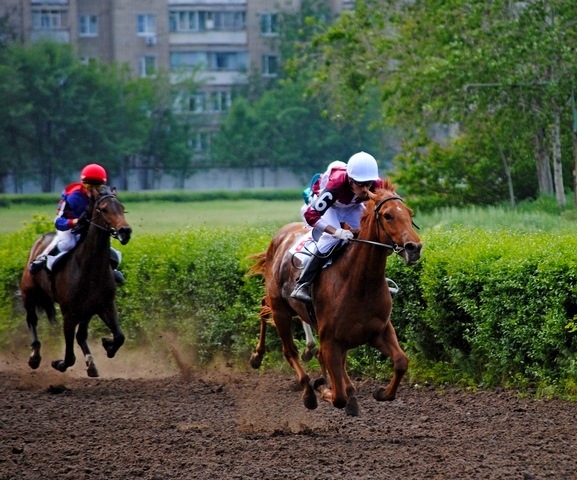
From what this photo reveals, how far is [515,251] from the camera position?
358 inches

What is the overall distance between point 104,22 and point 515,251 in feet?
125

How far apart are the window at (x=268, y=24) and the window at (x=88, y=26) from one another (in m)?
13.8

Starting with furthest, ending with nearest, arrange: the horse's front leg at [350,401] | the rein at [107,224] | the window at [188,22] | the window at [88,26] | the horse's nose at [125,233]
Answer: the window at [188,22] < the window at [88,26] < the rein at [107,224] < the horse's nose at [125,233] < the horse's front leg at [350,401]

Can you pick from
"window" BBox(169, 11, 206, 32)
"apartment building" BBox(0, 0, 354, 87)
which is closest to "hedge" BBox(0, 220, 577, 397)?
"apartment building" BBox(0, 0, 354, 87)

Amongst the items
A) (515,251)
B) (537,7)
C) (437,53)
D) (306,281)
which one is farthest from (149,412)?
(437,53)

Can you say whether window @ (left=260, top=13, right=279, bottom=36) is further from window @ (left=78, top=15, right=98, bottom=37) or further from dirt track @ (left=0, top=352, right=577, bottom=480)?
dirt track @ (left=0, top=352, right=577, bottom=480)

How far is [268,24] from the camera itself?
5597 centimetres

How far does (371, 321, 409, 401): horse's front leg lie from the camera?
7.26 meters

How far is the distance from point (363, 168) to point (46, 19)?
33.8 metres

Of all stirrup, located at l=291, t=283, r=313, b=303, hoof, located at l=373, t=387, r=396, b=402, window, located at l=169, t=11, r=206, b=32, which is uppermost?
window, located at l=169, t=11, r=206, b=32

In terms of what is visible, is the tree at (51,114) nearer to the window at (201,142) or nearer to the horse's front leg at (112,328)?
the window at (201,142)

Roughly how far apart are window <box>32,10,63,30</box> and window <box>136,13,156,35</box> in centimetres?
501

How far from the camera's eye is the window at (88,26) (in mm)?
42062

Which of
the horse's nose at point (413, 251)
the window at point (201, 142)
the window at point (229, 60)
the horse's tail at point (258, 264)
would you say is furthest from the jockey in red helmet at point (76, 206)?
the window at point (229, 60)
